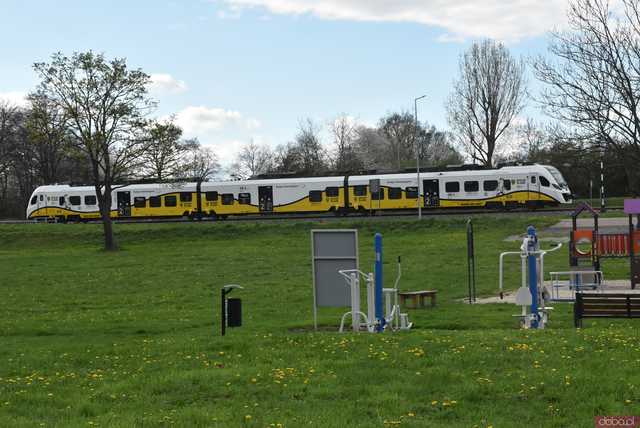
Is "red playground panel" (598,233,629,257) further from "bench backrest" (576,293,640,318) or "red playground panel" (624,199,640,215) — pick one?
"bench backrest" (576,293,640,318)

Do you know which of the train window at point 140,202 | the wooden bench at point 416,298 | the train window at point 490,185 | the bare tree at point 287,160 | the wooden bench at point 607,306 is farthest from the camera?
the bare tree at point 287,160

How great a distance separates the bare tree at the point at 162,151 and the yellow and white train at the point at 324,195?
440cm

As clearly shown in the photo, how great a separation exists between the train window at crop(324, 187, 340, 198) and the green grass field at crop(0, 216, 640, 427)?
105 feet

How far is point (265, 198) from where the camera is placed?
57219 millimetres

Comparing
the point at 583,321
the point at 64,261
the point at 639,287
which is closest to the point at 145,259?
the point at 64,261

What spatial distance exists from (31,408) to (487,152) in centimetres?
6781

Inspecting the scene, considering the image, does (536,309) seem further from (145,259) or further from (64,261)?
(64,261)

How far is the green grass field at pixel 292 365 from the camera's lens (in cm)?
766

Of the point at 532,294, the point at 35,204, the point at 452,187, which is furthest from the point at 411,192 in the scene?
the point at 532,294

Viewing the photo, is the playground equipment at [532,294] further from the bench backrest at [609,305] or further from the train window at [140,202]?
the train window at [140,202]

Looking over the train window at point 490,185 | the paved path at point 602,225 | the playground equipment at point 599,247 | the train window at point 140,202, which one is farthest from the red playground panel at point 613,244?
the train window at point 140,202

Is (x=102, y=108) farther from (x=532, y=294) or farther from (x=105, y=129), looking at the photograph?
(x=532, y=294)

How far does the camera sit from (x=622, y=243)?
2358 cm

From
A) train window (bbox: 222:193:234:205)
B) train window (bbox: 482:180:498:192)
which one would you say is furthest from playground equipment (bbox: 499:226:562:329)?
train window (bbox: 222:193:234:205)
